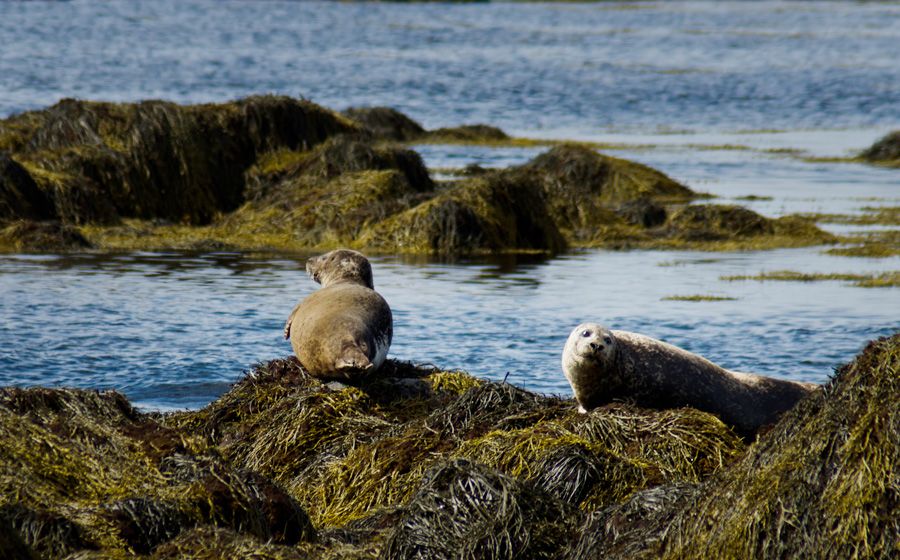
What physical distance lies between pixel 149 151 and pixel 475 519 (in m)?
13.6

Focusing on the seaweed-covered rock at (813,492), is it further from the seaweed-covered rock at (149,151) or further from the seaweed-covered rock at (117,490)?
the seaweed-covered rock at (149,151)

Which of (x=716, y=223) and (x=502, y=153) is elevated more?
(x=502, y=153)

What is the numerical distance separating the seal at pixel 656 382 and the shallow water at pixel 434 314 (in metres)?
2.23

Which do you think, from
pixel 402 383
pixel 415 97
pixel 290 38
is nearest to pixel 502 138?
pixel 415 97

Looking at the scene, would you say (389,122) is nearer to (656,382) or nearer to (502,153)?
(502,153)

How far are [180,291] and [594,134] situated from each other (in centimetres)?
1859

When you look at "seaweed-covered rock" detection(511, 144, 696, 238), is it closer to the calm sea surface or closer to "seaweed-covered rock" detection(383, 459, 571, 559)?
the calm sea surface

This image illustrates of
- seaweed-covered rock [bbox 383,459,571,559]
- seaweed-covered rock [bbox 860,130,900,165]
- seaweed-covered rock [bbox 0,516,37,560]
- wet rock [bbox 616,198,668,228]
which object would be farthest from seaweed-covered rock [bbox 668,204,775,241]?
seaweed-covered rock [bbox 0,516,37,560]

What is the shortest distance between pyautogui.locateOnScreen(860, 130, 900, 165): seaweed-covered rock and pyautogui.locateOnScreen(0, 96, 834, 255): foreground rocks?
7170mm

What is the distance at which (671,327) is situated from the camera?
11430mm

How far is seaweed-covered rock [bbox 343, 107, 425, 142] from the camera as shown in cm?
2744

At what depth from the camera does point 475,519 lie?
467 cm

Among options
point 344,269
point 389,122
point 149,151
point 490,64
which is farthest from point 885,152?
point 490,64

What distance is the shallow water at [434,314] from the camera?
9.79m
